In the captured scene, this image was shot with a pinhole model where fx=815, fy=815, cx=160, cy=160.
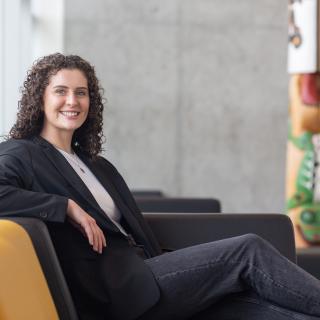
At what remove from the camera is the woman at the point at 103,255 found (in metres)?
2.24

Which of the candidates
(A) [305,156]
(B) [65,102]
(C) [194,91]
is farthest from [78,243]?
(C) [194,91]

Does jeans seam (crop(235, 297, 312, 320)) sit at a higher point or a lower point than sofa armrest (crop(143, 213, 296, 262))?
lower

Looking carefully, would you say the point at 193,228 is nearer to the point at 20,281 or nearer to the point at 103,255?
the point at 103,255

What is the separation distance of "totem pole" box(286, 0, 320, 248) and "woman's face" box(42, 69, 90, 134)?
3.08m

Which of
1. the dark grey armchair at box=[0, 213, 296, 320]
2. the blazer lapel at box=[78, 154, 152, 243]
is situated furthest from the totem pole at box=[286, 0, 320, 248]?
the blazer lapel at box=[78, 154, 152, 243]

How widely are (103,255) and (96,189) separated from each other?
26cm

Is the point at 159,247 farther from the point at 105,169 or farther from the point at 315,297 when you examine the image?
the point at 315,297

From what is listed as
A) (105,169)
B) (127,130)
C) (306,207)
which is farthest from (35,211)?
(127,130)

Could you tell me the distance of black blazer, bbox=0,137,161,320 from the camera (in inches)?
89.6

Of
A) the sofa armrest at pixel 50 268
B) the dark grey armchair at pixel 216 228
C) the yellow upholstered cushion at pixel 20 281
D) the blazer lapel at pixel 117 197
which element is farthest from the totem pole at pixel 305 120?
the yellow upholstered cushion at pixel 20 281

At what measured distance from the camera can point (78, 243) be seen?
234cm

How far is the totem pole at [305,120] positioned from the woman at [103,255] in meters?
3.09

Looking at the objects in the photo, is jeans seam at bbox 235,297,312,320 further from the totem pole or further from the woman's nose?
the totem pole

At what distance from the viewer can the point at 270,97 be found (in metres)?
6.44
